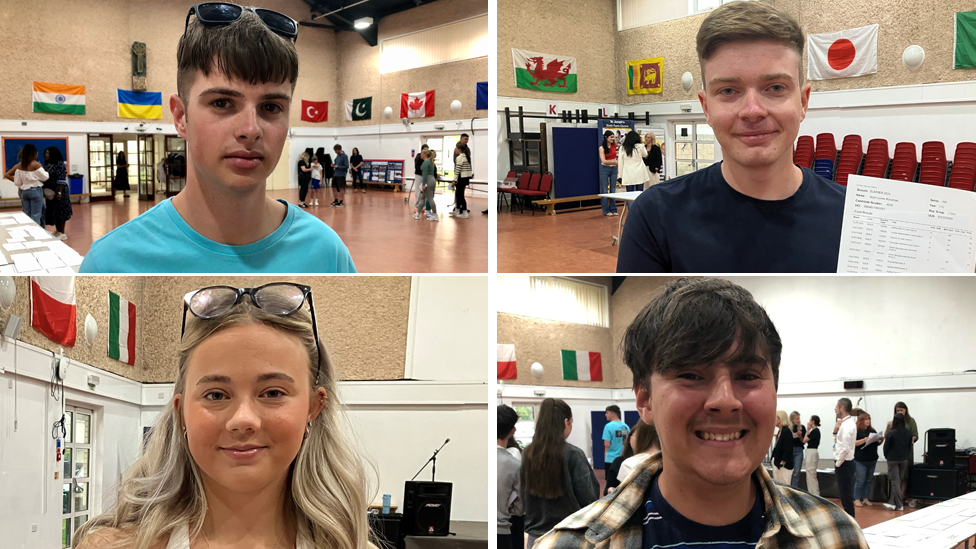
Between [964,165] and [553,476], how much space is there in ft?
15.2

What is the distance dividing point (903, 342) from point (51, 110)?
299 inches

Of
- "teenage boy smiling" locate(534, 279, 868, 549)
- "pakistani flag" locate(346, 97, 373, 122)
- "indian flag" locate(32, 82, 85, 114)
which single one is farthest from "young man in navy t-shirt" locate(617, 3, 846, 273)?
"pakistani flag" locate(346, 97, 373, 122)

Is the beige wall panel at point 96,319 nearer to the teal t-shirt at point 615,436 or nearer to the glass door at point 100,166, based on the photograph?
the teal t-shirt at point 615,436

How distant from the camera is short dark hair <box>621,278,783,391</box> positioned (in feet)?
5.37

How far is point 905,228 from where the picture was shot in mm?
1888

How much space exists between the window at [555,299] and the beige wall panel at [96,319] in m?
1.13

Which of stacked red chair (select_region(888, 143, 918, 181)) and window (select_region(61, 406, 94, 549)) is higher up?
stacked red chair (select_region(888, 143, 918, 181))

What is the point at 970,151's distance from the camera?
4656 millimetres

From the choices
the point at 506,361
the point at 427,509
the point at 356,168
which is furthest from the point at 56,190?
the point at 356,168

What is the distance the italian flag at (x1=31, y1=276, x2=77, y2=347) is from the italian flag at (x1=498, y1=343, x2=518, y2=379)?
55.0 inches

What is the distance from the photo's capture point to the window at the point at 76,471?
1.85m

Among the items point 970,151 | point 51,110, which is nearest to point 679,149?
point 970,151

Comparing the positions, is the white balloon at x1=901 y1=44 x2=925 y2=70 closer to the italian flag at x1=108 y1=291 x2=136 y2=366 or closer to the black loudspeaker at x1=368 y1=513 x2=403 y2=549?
the black loudspeaker at x1=368 y1=513 x2=403 y2=549

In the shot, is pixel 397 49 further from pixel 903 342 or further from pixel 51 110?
pixel 903 342
